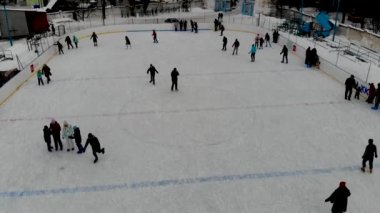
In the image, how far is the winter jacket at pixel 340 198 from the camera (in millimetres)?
7625

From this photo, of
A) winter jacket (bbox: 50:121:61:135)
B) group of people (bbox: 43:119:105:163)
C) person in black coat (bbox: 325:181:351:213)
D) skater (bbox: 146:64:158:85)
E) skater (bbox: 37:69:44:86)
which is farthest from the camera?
skater (bbox: 37:69:44:86)

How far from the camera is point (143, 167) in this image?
10.1 m

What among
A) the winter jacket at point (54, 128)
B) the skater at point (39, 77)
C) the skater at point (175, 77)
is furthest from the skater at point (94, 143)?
the skater at point (39, 77)

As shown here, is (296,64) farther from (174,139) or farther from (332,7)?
(332,7)

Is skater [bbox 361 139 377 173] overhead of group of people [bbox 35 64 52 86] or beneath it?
beneath

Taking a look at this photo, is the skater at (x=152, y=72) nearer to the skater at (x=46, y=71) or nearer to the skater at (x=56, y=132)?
the skater at (x=46, y=71)

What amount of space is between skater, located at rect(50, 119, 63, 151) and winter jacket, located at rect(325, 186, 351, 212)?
7586 millimetres

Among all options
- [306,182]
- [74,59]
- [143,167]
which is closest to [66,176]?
[143,167]

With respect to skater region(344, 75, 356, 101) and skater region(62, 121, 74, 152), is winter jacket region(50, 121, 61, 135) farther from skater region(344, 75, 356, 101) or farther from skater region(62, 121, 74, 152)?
skater region(344, 75, 356, 101)

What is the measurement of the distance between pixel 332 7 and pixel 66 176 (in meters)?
41.0

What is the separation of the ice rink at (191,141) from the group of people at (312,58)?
2.05 feet

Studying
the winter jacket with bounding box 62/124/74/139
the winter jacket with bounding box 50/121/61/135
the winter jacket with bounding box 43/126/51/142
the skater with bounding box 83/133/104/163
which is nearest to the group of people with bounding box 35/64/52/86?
the winter jacket with bounding box 43/126/51/142

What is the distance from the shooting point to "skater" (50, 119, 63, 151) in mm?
10445

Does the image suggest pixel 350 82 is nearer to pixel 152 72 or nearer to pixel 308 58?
pixel 308 58
